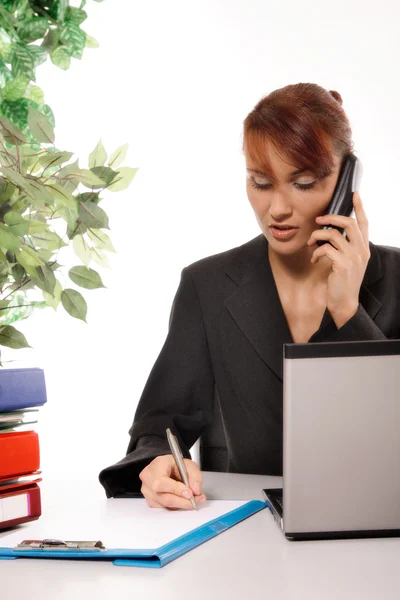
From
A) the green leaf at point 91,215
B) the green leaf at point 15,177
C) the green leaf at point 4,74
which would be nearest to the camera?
the green leaf at point 15,177

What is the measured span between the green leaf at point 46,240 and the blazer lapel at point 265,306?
433 millimetres

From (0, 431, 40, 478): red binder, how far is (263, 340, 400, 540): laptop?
36 cm

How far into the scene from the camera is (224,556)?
0.80 metres

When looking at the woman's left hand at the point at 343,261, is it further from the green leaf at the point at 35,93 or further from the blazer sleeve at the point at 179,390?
the green leaf at the point at 35,93

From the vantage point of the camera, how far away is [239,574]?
732 mm

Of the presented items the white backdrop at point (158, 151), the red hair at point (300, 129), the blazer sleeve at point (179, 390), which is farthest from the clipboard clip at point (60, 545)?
the white backdrop at point (158, 151)

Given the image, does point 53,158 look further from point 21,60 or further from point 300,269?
point 300,269

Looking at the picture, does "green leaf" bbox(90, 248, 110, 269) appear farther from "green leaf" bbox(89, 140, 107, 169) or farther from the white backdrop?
the white backdrop

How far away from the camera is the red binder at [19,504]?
928mm

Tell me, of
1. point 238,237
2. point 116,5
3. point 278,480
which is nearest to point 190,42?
point 116,5

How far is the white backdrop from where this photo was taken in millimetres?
2592

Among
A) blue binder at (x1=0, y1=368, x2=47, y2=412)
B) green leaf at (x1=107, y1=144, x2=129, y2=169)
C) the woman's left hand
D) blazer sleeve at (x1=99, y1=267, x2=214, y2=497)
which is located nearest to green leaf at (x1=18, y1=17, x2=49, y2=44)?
green leaf at (x1=107, y1=144, x2=129, y2=169)

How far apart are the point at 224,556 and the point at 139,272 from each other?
6.68 feet

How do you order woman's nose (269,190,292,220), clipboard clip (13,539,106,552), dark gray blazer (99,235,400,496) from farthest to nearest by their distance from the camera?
dark gray blazer (99,235,400,496) → woman's nose (269,190,292,220) → clipboard clip (13,539,106,552)
